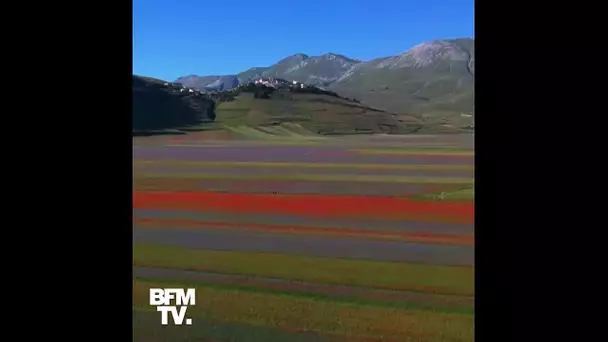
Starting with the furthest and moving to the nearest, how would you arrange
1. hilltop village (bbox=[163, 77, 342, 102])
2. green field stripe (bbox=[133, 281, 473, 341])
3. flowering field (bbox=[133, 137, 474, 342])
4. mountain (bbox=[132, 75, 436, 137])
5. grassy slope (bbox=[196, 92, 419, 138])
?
hilltop village (bbox=[163, 77, 342, 102])
grassy slope (bbox=[196, 92, 419, 138])
mountain (bbox=[132, 75, 436, 137])
flowering field (bbox=[133, 137, 474, 342])
green field stripe (bbox=[133, 281, 473, 341])

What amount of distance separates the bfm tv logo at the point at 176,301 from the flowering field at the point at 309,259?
11cm

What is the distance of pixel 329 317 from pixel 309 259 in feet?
10.5

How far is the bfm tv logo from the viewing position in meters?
6.56

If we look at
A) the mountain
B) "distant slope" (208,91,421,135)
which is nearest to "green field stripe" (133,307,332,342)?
the mountain

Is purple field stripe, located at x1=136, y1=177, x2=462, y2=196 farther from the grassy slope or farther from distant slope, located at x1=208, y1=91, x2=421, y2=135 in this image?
distant slope, located at x1=208, y1=91, x2=421, y2=135

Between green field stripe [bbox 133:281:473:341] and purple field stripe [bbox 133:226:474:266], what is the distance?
2.87 metres

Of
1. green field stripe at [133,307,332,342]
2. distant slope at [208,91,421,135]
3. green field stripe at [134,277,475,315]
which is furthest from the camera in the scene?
distant slope at [208,91,421,135]

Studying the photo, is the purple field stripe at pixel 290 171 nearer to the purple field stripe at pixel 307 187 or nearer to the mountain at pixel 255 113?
the purple field stripe at pixel 307 187

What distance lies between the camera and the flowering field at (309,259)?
6242 mm

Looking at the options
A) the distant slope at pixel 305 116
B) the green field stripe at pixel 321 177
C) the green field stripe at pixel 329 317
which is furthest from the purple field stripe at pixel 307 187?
the distant slope at pixel 305 116

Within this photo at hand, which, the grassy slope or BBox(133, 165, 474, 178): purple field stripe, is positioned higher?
the grassy slope
